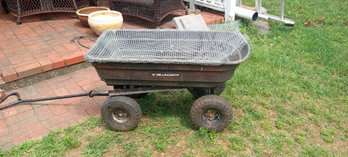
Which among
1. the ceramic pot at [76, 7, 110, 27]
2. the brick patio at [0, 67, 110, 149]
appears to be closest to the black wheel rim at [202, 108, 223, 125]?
the brick patio at [0, 67, 110, 149]

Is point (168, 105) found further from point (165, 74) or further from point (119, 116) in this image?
point (165, 74)

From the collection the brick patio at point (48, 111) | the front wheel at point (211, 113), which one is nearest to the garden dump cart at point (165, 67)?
the front wheel at point (211, 113)

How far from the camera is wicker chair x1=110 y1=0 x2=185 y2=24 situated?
174 inches

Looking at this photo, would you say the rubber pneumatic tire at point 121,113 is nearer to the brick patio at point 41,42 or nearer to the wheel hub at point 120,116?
the wheel hub at point 120,116

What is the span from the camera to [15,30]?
174 inches

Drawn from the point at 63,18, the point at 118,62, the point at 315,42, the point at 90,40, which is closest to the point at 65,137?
the point at 118,62

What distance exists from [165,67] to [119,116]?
68 centimetres

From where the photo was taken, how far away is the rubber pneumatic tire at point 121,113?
2650 mm

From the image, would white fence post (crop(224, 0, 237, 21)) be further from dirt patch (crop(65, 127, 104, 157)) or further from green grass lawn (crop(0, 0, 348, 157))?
dirt patch (crop(65, 127, 104, 157))

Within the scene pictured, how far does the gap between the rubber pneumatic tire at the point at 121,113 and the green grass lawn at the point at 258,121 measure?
0.08 m

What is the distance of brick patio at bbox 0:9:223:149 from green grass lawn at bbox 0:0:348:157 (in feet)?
0.79

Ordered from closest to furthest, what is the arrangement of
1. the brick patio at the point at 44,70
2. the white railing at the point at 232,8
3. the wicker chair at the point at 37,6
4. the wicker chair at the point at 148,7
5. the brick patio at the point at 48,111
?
the brick patio at the point at 48,111 → the brick patio at the point at 44,70 → the wicker chair at the point at 148,7 → the wicker chair at the point at 37,6 → the white railing at the point at 232,8

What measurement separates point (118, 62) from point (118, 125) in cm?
63

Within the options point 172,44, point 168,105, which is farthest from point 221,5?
point 168,105
